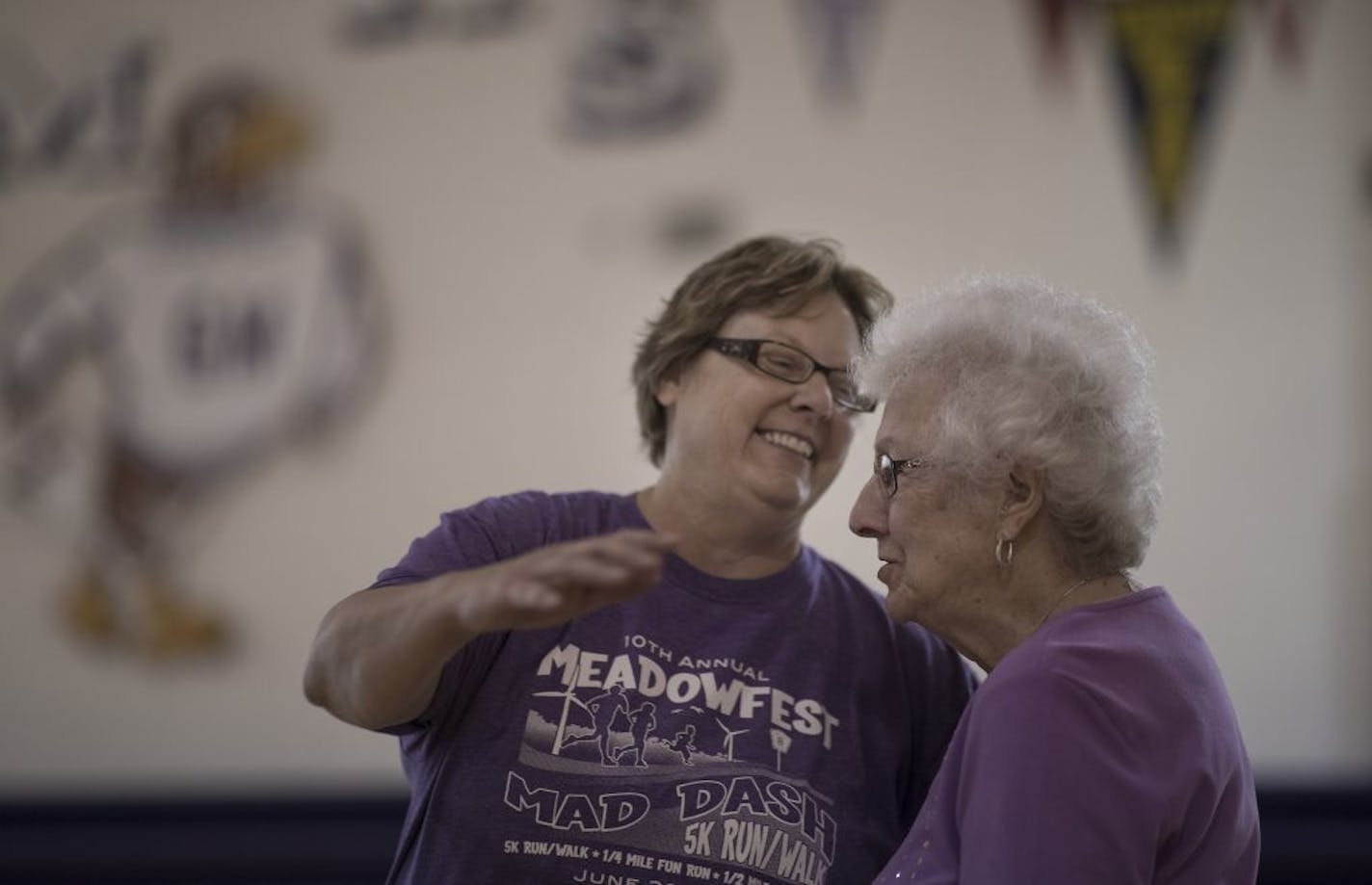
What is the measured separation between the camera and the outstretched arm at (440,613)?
124 cm

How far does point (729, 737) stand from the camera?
171cm

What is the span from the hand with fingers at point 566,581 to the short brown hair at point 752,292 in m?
0.73

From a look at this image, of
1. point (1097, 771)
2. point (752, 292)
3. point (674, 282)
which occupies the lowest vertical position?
point (1097, 771)

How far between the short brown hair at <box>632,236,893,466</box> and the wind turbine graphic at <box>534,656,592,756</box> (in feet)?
1.67

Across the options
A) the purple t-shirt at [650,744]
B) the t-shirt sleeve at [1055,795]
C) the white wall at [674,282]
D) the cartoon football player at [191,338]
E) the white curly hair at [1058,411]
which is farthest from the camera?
the cartoon football player at [191,338]

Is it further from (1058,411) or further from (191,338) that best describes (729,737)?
(191,338)

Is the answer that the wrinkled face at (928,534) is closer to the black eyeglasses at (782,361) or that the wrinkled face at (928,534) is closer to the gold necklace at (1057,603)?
the gold necklace at (1057,603)

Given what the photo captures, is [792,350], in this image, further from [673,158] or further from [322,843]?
[322,843]

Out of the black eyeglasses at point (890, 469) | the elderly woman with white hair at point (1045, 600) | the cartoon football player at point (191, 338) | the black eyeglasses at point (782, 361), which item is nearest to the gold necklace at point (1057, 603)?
the elderly woman with white hair at point (1045, 600)

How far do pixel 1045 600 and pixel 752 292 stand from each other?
668 mm

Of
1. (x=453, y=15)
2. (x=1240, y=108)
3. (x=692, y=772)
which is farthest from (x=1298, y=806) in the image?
(x=453, y=15)

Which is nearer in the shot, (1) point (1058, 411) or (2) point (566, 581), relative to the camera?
(2) point (566, 581)

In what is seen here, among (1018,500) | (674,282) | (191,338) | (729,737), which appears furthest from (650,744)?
(191,338)

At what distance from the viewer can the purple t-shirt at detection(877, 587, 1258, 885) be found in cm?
119
